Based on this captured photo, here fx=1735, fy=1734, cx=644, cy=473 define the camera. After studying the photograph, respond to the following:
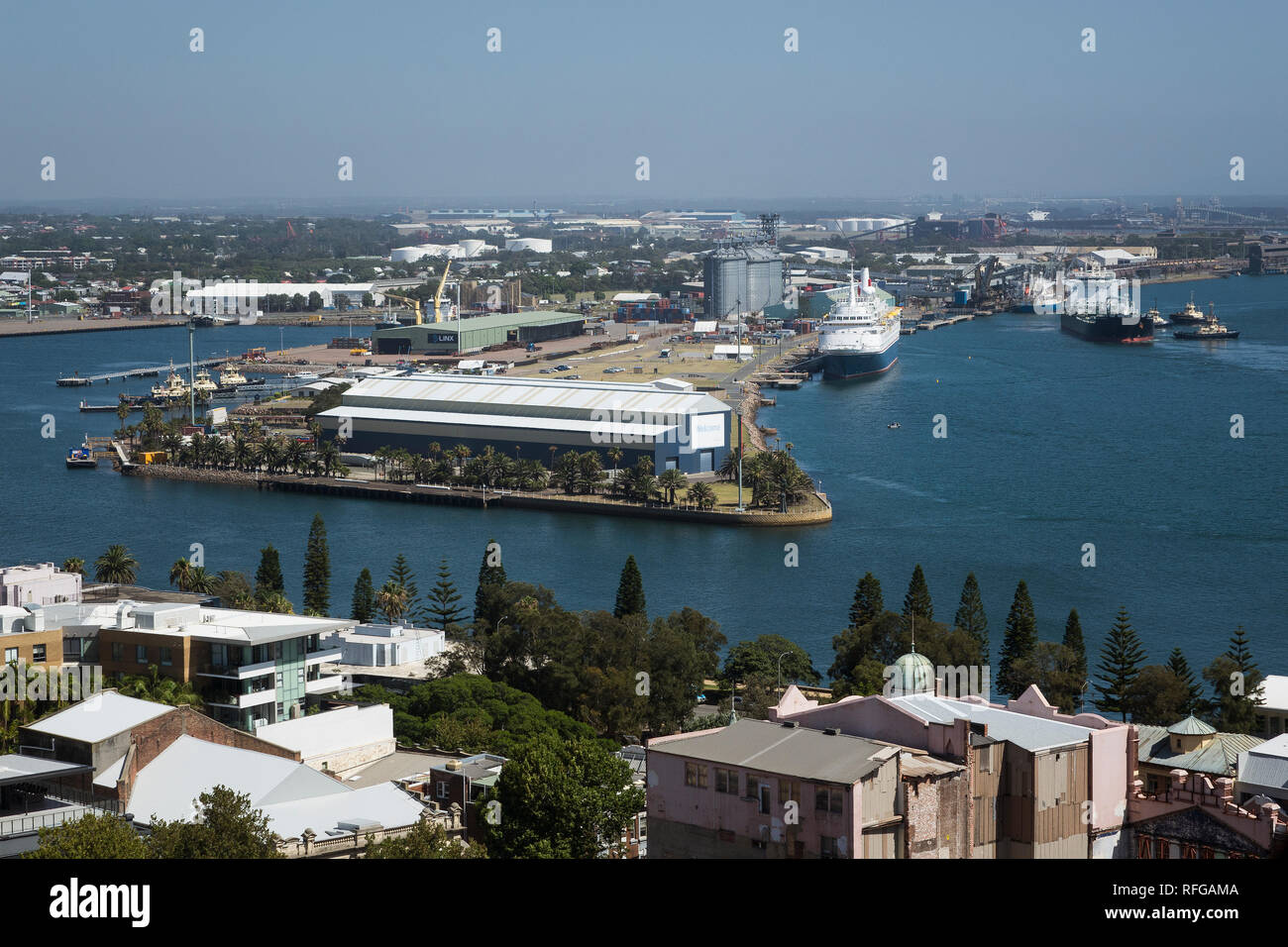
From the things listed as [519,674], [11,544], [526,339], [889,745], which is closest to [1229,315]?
[526,339]

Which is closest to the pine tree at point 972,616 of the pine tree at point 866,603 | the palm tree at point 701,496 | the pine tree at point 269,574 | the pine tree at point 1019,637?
the pine tree at point 1019,637

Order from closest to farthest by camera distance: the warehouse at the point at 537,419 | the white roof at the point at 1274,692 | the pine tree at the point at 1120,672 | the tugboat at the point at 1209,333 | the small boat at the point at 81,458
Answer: the white roof at the point at 1274,692
the pine tree at the point at 1120,672
the warehouse at the point at 537,419
the small boat at the point at 81,458
the tugboat at the point at 1209,333

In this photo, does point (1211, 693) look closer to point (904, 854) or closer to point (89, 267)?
point (904, 854)

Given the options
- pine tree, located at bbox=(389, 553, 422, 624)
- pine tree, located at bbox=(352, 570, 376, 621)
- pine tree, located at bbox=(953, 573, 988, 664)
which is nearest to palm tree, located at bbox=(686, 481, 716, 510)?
pine tree, located at bbox=(389, 553, 422, 624)

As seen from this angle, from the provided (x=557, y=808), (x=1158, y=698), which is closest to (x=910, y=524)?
(x=1158, y=698)

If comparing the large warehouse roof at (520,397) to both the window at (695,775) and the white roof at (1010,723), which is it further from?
the window at (695,775)

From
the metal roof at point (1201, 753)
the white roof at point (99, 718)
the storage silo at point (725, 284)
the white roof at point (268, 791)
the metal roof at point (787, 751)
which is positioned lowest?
the metal roof at point (1201, 753)

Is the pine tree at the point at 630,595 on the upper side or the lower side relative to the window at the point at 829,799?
lower
